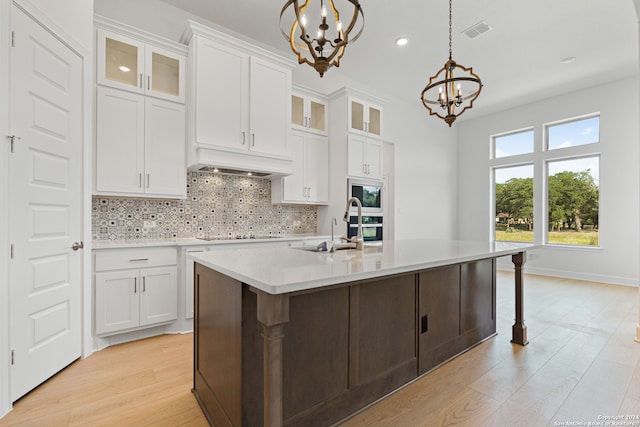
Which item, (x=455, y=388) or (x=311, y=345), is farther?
(x=455, y=388)

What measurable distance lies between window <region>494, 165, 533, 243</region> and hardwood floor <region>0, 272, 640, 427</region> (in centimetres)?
361

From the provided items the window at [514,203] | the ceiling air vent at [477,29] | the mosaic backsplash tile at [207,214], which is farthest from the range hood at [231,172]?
the window at [514,203]

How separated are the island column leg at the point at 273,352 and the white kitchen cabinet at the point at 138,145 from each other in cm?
236

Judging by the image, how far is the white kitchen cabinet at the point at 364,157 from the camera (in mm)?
4312

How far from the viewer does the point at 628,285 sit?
16.4 feet

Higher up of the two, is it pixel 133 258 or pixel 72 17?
pixel 72 17

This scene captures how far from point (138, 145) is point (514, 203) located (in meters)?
6.75

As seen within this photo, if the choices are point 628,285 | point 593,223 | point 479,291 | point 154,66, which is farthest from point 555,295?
point 154,66

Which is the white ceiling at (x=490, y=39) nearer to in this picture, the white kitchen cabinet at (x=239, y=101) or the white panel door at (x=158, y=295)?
the white kitchen cabinet at (x=239, y=101)

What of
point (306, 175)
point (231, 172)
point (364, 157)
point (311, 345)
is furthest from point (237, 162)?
point (311, 345)

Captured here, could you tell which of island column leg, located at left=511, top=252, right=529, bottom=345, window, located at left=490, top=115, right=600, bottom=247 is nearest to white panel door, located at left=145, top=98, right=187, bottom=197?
island column leg, located at left=511, top=252, right=529, bottom=345

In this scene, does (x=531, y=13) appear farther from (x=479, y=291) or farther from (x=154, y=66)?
(x=154, y=66)

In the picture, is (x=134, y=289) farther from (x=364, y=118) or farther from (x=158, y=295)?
(x=364, y=118)

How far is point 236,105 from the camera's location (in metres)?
3.38
